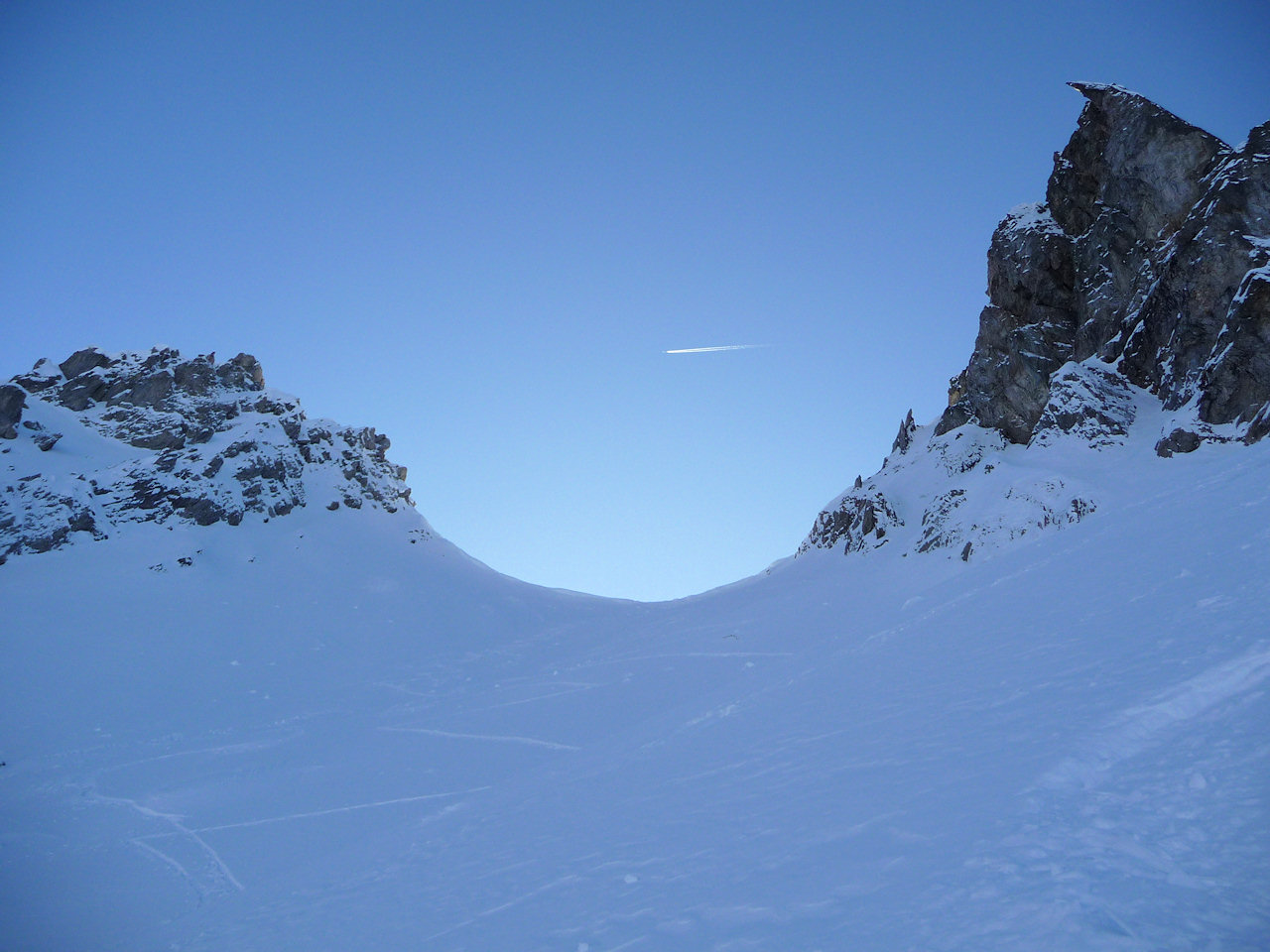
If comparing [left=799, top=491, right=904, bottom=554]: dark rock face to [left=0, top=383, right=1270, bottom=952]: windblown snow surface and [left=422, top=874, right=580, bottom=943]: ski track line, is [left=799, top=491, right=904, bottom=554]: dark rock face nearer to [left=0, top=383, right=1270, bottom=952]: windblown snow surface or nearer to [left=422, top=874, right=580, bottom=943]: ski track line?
[left=0, top=383, right=1270, bottom=952]: windblown snow surface

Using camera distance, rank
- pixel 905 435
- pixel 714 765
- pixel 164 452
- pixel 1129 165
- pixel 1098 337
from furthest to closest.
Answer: pixel 905 435 → pixel 164 452 → pixel 1098 337 → pixel 1129 165 → pixel 714 765

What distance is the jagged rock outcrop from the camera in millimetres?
34875

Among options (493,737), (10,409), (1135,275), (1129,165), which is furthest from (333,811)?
(1129,165)

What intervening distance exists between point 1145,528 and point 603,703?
14.3 metres

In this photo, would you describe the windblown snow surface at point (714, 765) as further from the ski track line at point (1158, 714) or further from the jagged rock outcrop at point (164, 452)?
the jagged rock outcrop at point (164, 452)

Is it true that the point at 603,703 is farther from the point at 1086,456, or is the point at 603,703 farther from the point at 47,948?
the point at 1086,456

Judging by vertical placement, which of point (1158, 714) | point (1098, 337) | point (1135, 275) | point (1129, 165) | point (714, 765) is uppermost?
point (1129, 165)

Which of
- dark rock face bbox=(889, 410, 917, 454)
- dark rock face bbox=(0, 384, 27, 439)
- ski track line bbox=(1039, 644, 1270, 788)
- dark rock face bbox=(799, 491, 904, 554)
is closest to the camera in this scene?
ski track line bbox=(1039, 644, 1270, 788)

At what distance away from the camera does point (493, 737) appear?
18312 mm

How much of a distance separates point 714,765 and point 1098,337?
1354 inches

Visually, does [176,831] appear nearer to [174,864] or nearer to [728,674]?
[174,864]

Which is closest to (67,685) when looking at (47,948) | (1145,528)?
(47,948)

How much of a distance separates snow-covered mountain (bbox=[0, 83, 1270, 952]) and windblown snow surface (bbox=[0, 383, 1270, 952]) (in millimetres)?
64

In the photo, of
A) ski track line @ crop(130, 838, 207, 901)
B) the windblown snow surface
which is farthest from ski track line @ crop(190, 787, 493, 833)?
ski track line @ crop(130, 838, 207, 901)
